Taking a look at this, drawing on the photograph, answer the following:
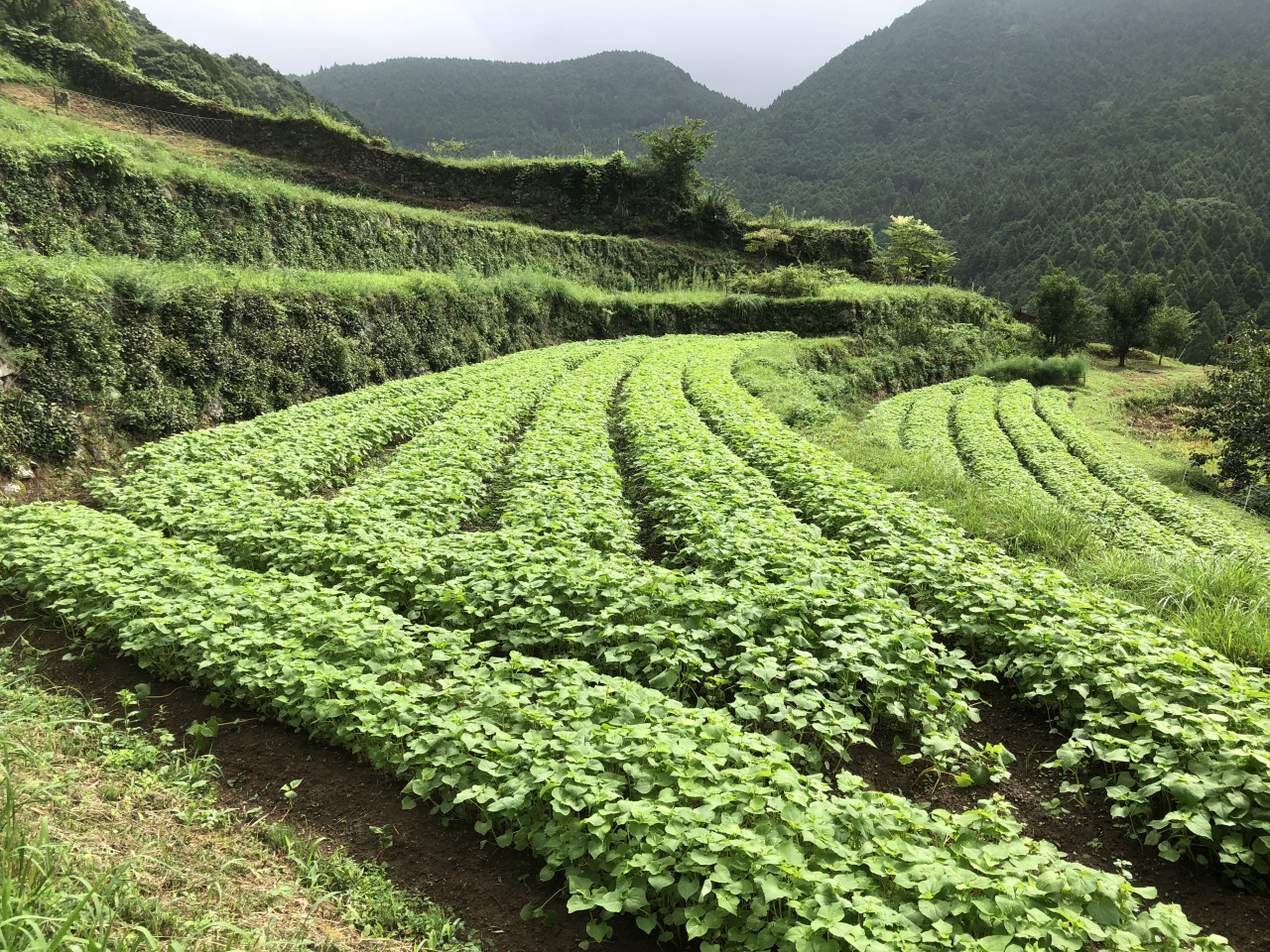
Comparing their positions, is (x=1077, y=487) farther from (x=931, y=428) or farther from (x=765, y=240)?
(x=765, y=240)

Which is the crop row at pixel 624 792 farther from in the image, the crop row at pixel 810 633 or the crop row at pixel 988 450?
the crop row at pixel 988 450

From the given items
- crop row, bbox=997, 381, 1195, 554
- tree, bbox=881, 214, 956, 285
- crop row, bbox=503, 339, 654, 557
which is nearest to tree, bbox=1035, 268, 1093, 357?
tree, bbox=881, 214, 956, 285

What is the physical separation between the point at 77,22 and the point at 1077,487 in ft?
167

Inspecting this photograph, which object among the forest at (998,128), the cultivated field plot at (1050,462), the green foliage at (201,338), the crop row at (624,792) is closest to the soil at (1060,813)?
the crop row at (624,792)

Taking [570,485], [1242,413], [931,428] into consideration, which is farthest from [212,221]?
[1242,413]

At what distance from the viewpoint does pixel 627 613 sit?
18.8ft

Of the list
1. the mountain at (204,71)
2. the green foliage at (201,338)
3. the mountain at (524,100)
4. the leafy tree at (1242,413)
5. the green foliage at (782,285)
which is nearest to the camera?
the green foliage at (201,338)

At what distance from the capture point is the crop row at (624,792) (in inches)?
115

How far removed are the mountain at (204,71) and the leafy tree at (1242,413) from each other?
1971 inches

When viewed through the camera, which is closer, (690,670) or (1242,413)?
(690,670)

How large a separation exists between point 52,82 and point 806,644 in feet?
129

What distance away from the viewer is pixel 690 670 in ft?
16.4

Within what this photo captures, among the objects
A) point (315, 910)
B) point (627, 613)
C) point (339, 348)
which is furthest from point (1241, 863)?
point (339, 348)

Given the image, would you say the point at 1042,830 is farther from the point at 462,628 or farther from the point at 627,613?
the point at 462,628
